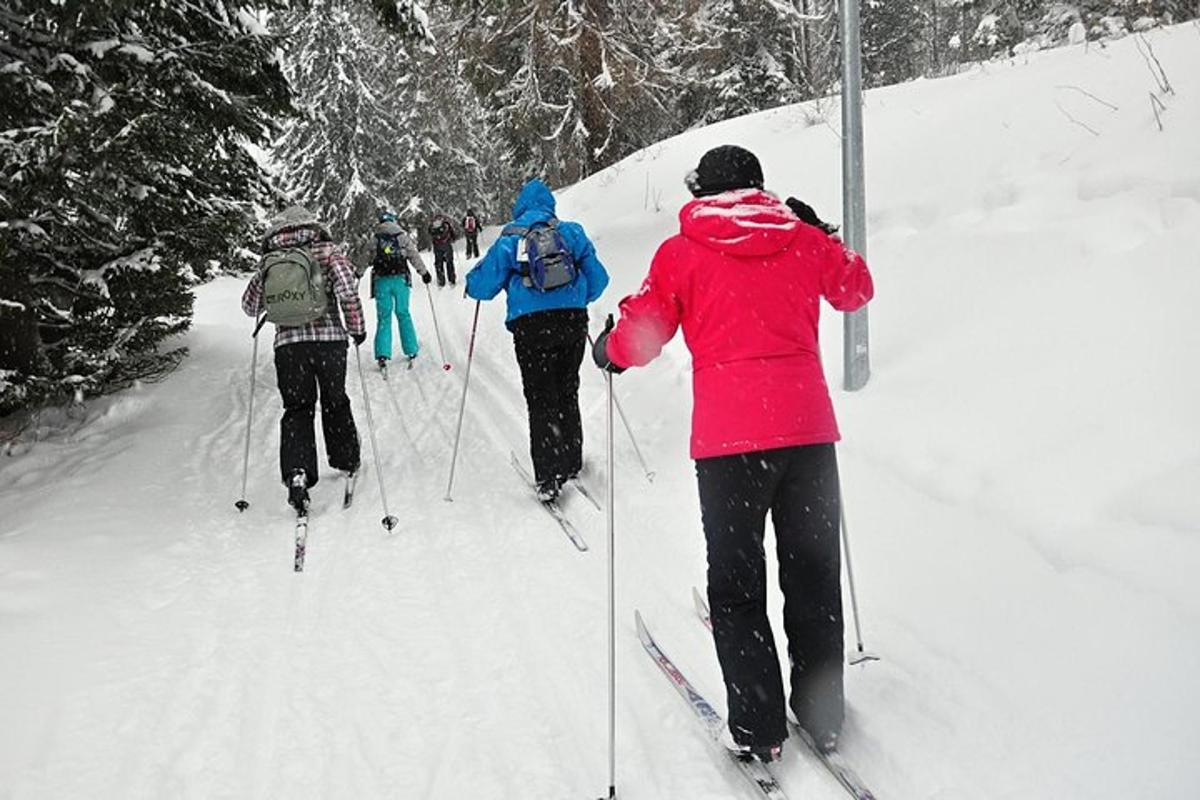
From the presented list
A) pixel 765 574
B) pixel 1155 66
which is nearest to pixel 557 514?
pixel 765 574

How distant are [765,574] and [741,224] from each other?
1243 millimetres

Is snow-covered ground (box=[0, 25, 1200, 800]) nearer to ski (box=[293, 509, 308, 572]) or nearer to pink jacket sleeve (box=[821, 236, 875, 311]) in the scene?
ski (box=[293, 509, 308, 572])

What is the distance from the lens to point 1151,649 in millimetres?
2910

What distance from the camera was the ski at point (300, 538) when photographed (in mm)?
5172

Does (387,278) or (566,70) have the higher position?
(566,70)

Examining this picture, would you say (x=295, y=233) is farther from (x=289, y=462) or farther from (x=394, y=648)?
(x=394, y=648)

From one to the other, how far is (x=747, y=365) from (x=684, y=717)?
5.03 feet

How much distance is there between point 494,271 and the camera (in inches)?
220

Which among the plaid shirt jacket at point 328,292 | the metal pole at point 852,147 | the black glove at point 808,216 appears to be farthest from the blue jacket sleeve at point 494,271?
the black glove at point 808,216

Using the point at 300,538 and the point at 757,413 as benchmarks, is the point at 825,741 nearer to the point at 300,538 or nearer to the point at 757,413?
the point at 757,413

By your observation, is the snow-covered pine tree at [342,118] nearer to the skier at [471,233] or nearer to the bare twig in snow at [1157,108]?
the skier at [471,233]

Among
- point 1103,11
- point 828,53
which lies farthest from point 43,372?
point 828,53

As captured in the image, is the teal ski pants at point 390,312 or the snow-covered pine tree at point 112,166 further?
the teal ski pants at point 390,312

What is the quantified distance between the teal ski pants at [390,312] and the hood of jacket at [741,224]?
25.9 feet
